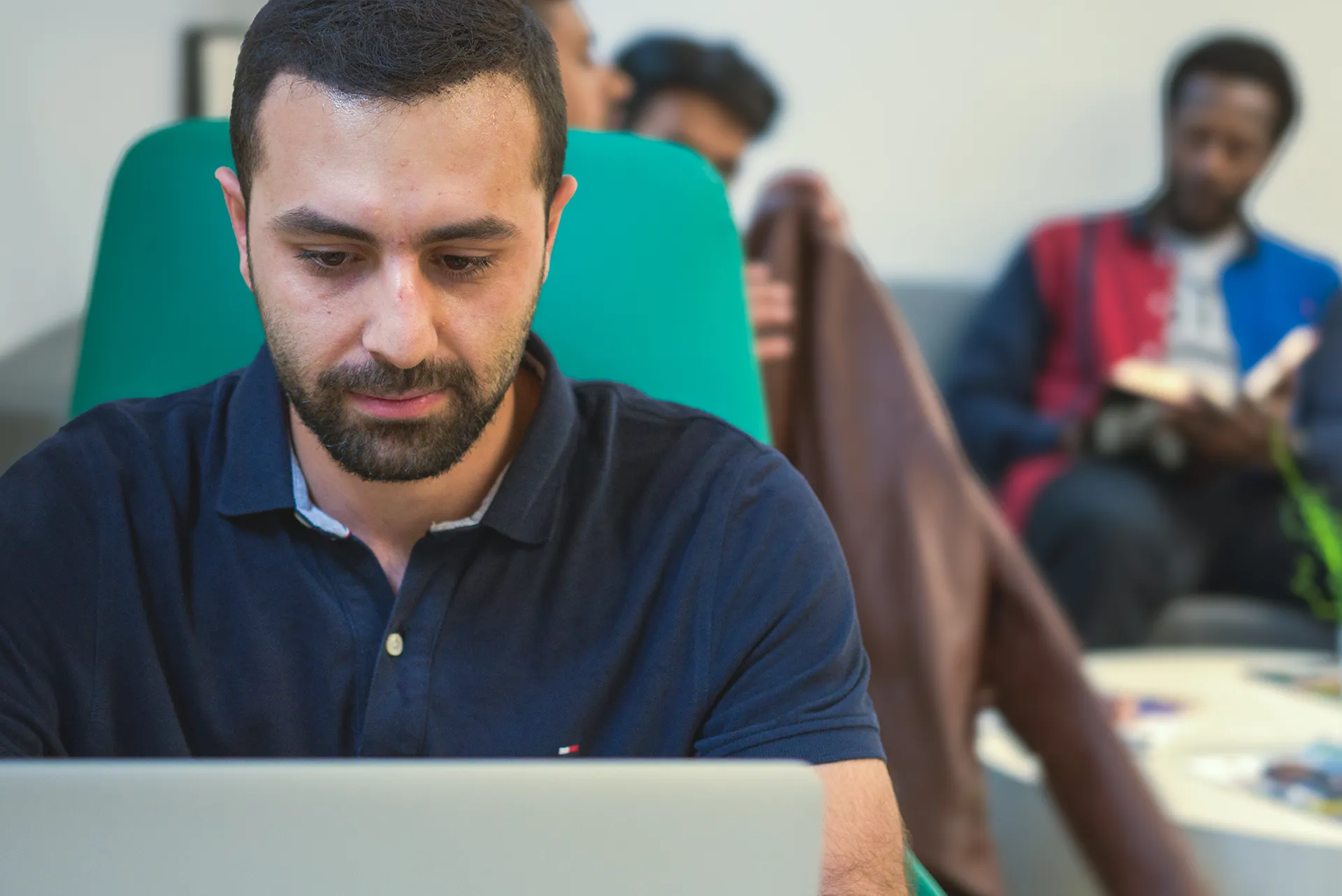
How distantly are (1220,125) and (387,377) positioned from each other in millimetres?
2343

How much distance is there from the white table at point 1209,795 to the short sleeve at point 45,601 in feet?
2.47

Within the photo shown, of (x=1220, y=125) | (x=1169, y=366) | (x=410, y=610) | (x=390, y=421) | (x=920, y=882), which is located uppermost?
(x=1220, y=125)

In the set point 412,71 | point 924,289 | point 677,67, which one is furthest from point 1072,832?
point 924,289

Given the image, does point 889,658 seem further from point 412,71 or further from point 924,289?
point 924,289

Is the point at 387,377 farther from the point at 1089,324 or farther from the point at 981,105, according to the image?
the point at 981,105

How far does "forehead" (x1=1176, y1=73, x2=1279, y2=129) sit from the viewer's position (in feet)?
8.54

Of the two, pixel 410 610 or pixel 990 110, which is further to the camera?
pixel 990 110

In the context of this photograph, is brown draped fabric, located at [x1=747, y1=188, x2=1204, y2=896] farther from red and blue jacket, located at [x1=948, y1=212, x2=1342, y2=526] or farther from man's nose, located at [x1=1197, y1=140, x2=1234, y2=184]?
man's nose, located at [x1=1197, y1=140, x2=1234, y2=184]

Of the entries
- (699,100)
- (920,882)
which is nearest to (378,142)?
(920,882)

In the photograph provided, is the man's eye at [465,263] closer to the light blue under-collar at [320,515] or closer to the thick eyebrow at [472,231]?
the thick eyebrow at [472,231]

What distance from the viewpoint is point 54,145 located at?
1.14 metres

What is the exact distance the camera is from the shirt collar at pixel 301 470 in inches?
27.3

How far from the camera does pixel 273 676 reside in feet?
2.21

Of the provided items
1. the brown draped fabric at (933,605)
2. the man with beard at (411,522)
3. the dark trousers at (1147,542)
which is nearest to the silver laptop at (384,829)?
the man with beard at (411,522)
